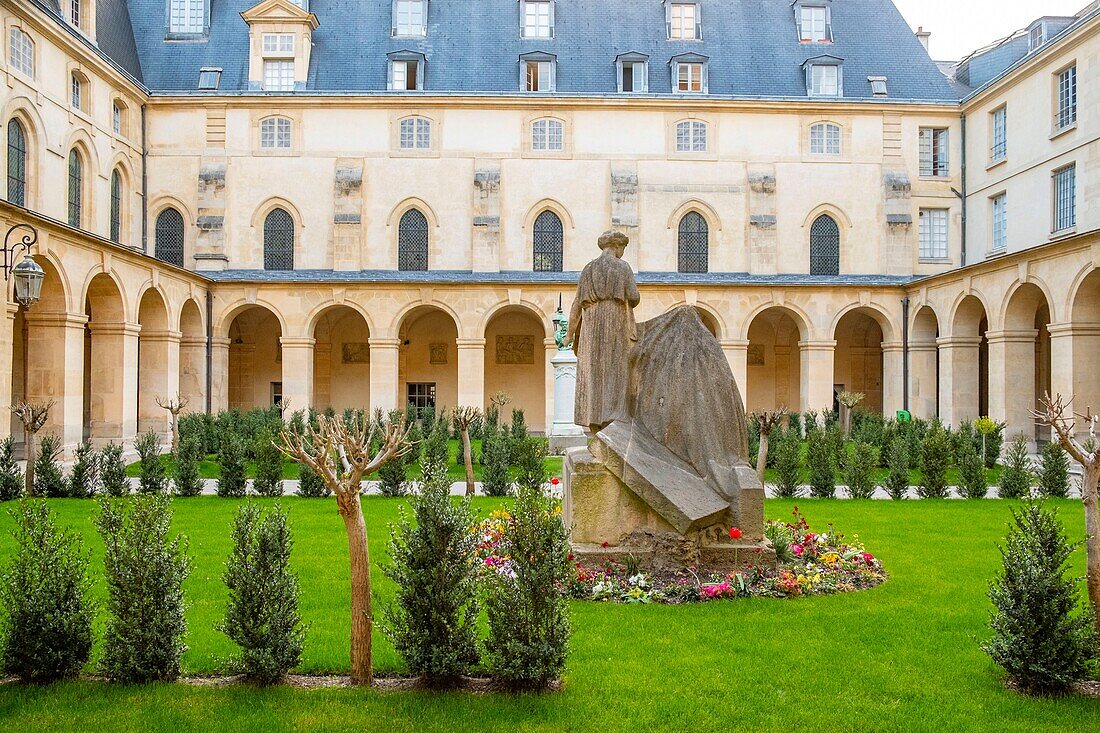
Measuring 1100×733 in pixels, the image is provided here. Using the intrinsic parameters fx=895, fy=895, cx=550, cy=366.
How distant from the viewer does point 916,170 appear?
1280 inches

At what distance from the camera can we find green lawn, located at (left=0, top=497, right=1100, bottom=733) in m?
5.32

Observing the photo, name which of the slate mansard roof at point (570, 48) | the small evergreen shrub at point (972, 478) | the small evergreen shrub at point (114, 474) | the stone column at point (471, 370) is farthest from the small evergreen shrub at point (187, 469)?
the slate mansard roof at point (570, 48)

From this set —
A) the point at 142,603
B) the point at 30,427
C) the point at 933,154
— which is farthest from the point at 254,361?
the point at 142,603

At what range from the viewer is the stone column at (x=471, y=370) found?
1180 inches

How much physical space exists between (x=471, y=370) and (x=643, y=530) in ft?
71.3

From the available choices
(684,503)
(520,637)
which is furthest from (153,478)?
(520,637)

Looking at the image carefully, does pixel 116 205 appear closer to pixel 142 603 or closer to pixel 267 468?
pixel 267 468

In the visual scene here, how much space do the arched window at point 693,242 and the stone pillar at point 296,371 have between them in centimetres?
1351

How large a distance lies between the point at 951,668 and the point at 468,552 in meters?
3.49

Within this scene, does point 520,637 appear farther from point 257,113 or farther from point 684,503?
point 257,113

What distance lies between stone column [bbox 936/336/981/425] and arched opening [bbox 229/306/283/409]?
78.0 ft

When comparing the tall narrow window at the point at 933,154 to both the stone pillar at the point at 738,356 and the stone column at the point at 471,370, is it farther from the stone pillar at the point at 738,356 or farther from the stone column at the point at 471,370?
the stone column at the point at 471,370

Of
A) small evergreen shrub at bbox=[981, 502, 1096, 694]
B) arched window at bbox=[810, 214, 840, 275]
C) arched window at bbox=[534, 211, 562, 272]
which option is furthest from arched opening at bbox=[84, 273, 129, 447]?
arched window at bbox=[810, 214, 840, 275]

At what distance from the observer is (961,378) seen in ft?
89.1
